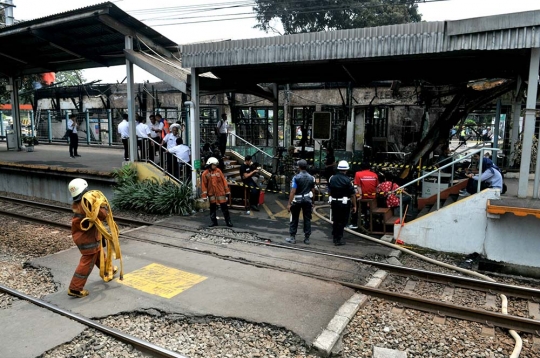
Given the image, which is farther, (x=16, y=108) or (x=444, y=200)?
(x=16, y=108)

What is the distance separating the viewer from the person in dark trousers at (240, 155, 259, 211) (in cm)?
1134

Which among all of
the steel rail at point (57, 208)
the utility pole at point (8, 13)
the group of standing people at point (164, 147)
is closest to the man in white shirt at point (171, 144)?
the group of standing people at point (164, 147)

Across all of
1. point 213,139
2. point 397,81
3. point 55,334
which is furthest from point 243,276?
point 213,139

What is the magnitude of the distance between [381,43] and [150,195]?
7.45 metres

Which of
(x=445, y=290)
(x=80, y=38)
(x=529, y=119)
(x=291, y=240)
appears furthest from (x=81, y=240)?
(x=80, y=38)

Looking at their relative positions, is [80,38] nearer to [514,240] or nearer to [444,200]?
[444,200]

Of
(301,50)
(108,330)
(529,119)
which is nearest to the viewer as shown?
(108,330)

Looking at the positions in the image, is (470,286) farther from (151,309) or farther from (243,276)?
(151,309)

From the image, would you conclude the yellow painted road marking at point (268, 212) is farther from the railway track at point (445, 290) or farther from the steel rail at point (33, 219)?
the steel rail at point (33, 219)

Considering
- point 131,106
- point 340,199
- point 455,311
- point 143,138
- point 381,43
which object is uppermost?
point 381,43

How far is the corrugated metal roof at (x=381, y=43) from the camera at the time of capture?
7094mm

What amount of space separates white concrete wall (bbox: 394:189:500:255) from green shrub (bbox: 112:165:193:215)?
6100mm

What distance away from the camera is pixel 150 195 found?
1155cm

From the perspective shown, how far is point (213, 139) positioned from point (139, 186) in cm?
710
